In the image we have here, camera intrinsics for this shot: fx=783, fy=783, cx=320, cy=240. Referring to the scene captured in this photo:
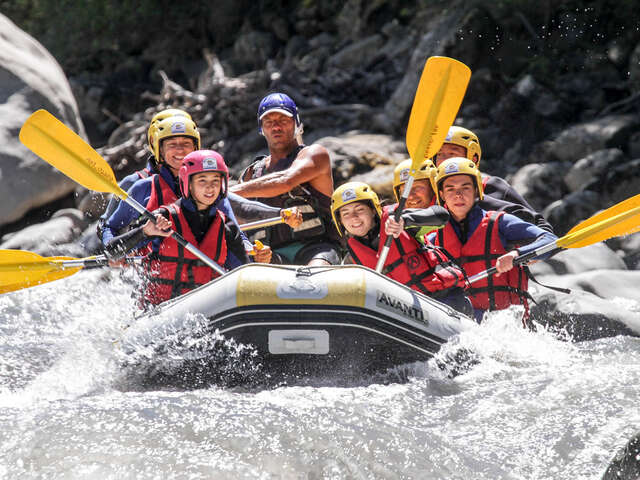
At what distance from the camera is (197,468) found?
2873 millimetres

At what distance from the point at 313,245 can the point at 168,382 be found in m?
1.46

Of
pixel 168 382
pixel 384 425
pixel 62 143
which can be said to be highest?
pixel 62 143

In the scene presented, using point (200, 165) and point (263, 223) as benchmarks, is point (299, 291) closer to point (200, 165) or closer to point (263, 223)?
point (200, 165)

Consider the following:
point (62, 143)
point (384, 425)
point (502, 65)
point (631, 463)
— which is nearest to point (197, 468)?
point (384, 425)

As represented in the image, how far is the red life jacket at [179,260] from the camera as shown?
4543 mm

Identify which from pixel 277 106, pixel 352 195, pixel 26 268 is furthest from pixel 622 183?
pixel 26 268

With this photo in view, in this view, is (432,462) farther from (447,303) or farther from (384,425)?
(447,303)

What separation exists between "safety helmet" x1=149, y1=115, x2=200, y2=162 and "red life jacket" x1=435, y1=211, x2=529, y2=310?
1.77 meters

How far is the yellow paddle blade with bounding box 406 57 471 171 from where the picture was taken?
194 inches

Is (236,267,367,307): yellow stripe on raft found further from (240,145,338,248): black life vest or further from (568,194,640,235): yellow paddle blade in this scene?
(568,194,640,235): yellow paddle blade

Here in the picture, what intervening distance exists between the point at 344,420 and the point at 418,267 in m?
1.44

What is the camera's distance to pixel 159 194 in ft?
16.2

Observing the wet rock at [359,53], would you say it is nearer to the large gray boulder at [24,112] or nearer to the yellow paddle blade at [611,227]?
the large gray boulder at [24,112]

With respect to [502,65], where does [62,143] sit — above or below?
below
